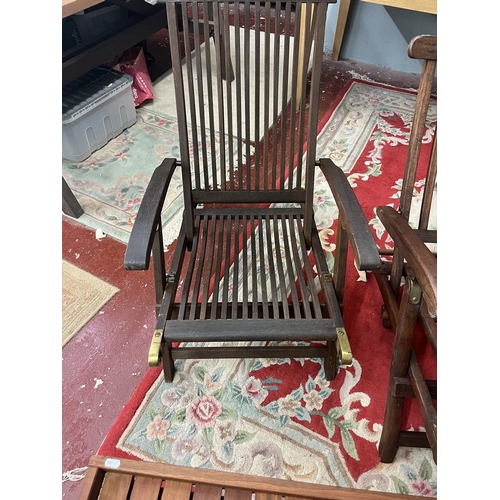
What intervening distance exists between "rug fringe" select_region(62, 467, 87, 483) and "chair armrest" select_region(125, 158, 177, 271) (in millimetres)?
683

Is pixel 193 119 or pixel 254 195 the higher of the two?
pixel 193 119

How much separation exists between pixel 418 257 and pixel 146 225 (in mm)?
672

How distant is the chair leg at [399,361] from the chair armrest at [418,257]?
6 centimetres

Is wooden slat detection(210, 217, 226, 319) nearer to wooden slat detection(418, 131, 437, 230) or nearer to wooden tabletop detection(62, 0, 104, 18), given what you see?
wooden slat detection(418, 131, 437, 230)

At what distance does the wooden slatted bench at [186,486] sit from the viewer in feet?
3.25

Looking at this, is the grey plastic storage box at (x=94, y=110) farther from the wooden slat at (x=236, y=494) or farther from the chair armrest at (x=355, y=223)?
the wooden slat at (x=236, y=494)

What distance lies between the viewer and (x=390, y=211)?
1264 mm

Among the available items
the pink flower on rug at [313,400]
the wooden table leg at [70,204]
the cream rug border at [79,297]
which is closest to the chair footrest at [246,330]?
the pink flower on rug at [313,400]

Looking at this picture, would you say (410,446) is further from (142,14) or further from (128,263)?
(142,14)

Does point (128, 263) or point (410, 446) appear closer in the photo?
point (128, 263)

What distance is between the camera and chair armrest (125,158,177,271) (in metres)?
1.08

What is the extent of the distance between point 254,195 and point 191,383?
0.68 m

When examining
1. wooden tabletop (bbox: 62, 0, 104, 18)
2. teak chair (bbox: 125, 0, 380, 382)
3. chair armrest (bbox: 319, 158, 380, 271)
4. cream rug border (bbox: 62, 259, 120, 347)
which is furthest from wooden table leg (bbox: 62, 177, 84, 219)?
chair armrest (bbox: 319, 158, 380, 271)

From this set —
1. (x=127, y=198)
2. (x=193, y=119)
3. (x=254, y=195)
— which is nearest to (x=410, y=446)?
(x=254, y=195)
